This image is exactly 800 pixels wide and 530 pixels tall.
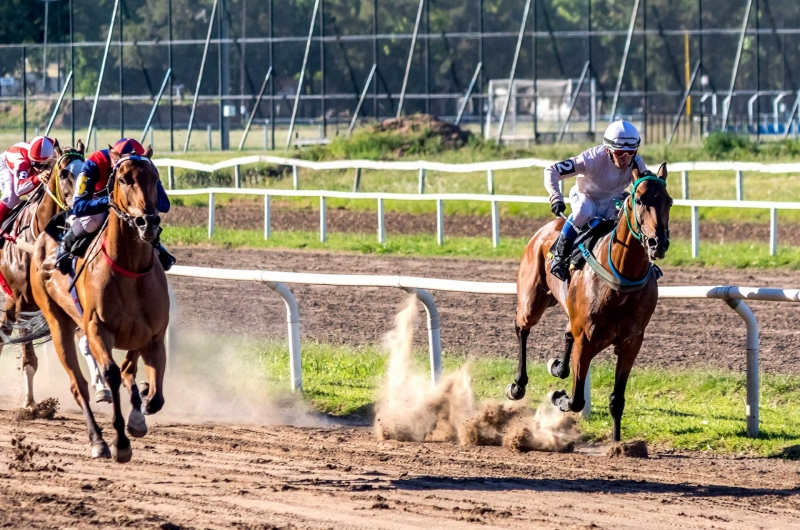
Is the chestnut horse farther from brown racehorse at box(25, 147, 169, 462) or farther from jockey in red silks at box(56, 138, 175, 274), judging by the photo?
brown racehorse at box(25, 147, 169, 462)

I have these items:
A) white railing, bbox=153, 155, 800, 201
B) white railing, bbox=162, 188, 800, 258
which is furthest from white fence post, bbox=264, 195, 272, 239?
white railing, bbox=153, 155, 800, 201

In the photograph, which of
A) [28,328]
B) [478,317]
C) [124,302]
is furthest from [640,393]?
[28,328]

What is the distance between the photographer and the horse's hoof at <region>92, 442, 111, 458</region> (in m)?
7.30

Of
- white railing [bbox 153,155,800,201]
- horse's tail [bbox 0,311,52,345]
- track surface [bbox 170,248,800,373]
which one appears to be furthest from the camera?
white railing [bbox 153,155,800,201]

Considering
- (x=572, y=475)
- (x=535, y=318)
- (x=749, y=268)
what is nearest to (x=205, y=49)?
(x=749, y=268)

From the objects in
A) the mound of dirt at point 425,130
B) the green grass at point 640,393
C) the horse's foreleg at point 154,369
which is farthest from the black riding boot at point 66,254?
the mound of dirt at point 425,130

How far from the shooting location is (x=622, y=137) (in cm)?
775

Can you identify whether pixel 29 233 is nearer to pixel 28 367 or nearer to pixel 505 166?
pixel 28 367

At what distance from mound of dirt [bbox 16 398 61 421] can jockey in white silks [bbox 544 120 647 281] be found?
4033 mm

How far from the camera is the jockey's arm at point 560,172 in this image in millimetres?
8062

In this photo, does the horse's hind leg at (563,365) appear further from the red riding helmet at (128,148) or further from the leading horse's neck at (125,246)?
the red riding helmet at (128,148)

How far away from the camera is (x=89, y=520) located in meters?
5.70

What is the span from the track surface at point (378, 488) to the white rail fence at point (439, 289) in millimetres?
704

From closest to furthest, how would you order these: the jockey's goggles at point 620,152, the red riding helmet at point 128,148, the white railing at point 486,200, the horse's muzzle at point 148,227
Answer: the horse's muzzle at point 148,227
the red riding helmet at point 128,148
the jockey's goggles at point 620,152
the white railing at point 486,200
